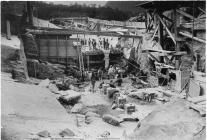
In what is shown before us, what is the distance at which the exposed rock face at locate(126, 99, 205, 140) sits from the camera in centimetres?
585

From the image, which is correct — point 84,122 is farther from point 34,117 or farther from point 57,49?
point 57,49

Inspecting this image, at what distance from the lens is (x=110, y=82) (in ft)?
56.5

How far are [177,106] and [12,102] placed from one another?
4998 millimetres

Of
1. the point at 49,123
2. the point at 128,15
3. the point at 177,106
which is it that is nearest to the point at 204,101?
the point at 177,106

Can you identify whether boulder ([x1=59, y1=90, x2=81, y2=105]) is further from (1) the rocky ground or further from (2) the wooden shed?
(2) the wooden shed

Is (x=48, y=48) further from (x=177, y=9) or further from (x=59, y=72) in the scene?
(x=177, y=9)

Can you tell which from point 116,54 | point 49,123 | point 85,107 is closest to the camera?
point 49,123

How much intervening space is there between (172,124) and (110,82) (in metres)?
11.0

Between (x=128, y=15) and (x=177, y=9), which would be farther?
(x=128, y=15)

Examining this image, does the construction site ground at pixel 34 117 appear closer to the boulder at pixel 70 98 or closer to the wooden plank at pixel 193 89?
the boulder at pixel 70 98

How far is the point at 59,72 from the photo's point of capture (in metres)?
19.7

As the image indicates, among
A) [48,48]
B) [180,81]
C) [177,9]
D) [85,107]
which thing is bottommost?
[85,107]

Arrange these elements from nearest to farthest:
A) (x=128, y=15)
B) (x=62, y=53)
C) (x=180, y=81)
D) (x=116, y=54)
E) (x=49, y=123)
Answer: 1. (x=49, y=123)
2. (x=180, y=81)
3. (x=62, y=53)
4. (x=116, y=54)
5. (x=128, y=15)

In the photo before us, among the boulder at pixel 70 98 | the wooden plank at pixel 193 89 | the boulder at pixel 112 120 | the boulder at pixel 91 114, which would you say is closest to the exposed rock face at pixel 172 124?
the boulder at pixel 112 120
